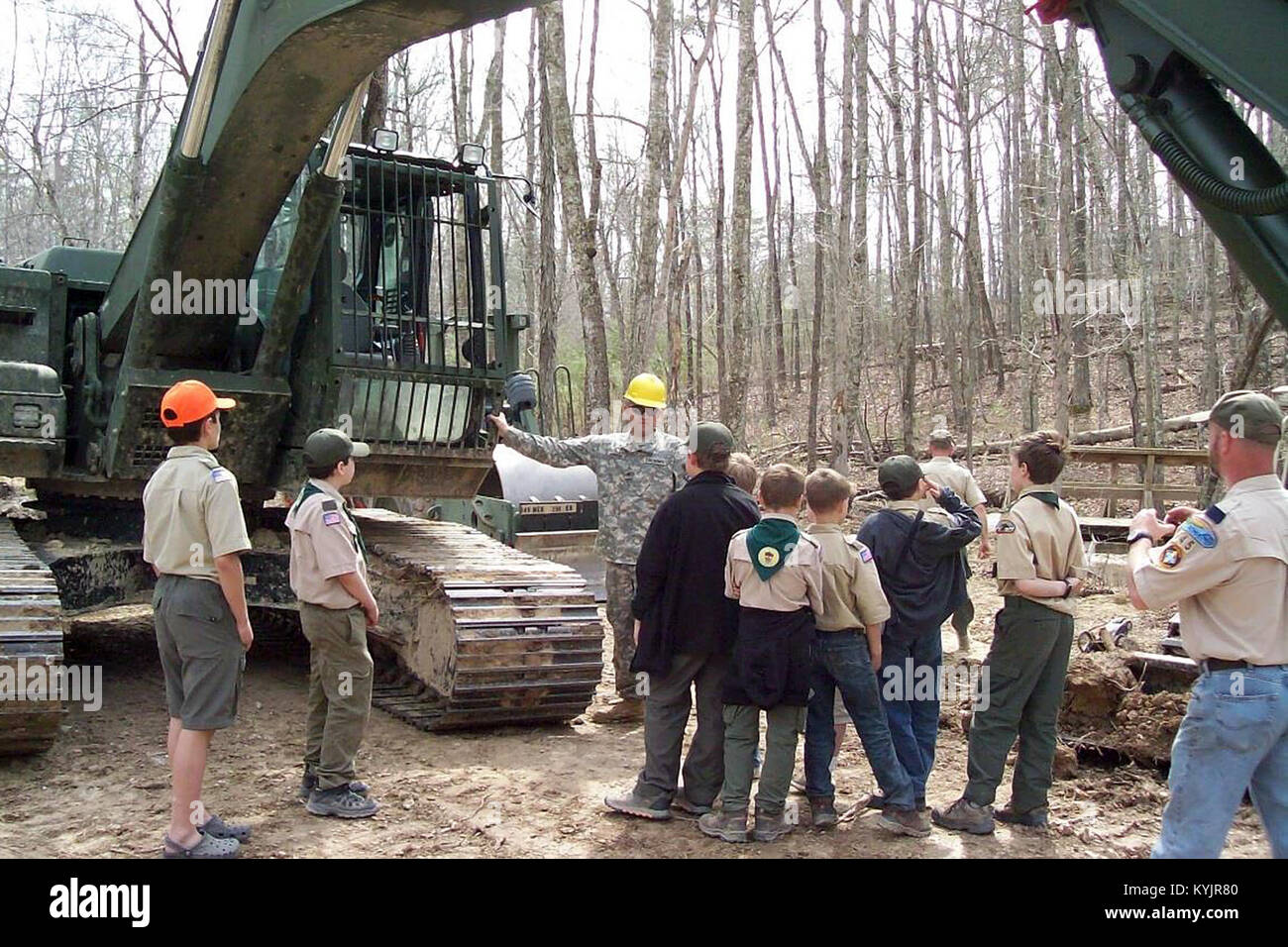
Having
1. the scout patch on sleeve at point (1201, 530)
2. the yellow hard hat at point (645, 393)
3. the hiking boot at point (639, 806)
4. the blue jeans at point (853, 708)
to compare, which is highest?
the yellow hard hat at point (645, 393)

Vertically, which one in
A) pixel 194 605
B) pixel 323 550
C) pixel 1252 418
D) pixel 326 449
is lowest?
pixel 194 605

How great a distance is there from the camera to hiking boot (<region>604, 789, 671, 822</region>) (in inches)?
197

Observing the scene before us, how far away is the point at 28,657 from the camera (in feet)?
17.1

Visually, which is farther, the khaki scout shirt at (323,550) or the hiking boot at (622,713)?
the hiking boot at (622,713)

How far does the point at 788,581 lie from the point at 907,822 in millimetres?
1077

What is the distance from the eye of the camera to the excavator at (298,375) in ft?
18.6

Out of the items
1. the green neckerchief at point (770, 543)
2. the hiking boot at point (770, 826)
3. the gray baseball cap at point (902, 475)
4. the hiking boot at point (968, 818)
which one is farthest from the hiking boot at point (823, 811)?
the gray baseball cap at point (902, 475)

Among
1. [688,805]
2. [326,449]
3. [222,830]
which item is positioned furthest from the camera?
[688,805]

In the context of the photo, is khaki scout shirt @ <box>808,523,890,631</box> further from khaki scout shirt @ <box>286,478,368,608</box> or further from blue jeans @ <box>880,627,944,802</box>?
khaki scout shirt @ <box>286,478,368,608</box>

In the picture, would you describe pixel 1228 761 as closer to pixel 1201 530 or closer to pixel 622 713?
pixel 1201 530

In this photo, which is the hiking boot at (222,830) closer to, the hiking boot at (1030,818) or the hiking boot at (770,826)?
the hiking boot at (770,826)

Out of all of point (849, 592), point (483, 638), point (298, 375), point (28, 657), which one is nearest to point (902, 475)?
point (849, 592)

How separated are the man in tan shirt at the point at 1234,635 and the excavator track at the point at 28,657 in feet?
14.6

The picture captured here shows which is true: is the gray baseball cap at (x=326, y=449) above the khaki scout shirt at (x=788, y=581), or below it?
above
